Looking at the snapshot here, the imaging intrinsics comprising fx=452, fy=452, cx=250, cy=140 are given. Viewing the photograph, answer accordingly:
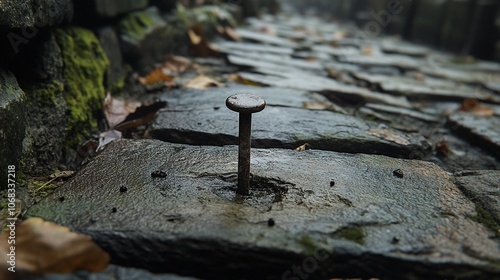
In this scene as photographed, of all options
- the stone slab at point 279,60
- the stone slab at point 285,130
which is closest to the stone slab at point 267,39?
the stone slab at point 279,60

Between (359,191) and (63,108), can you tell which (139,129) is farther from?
(359,191)

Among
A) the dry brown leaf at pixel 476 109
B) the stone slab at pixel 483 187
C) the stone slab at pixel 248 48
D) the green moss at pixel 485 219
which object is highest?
the green moss at pixel 485 219

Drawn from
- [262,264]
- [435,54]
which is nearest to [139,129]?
[262,264]

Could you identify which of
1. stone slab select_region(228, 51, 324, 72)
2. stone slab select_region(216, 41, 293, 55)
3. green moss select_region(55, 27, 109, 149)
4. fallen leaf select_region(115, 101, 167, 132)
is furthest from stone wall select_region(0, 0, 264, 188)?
stone slab select_region(216, 41, 293, 55)

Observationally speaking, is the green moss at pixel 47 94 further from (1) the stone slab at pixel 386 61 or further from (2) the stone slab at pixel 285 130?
(1) the stone slab at pixel 386 61

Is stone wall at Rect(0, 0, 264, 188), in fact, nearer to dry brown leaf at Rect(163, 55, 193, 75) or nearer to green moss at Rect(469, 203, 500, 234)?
dry brown leaf at Rect(163, 55, 193, 75)

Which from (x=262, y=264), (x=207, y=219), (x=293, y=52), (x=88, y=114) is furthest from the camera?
(x=293, y=52)
